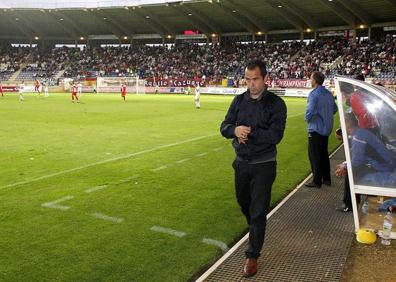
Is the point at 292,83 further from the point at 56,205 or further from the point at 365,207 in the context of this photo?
the point at 56,205

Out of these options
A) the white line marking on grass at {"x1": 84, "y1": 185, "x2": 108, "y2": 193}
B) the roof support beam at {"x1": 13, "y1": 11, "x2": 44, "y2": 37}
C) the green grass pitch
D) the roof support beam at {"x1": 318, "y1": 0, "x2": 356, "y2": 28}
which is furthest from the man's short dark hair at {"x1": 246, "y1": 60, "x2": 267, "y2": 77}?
the roof support beam at {"x1": 13, "y1": 11, "x2": 44, "y2": 37}

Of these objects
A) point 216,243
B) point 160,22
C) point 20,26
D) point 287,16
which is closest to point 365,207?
point 216,243

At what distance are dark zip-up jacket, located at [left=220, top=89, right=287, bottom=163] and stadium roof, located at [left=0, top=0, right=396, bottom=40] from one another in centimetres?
4527

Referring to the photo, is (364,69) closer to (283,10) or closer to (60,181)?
(283,10)

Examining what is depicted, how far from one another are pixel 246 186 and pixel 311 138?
3.92 metres

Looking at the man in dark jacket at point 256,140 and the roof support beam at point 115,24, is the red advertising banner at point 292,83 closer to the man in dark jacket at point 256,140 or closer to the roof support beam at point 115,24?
the roof support beam at point 115,24

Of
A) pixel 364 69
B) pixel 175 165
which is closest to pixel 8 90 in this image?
pixel 364 69

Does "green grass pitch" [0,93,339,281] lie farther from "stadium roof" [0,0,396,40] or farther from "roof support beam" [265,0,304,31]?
"stadium roof" [0,0,396,40]

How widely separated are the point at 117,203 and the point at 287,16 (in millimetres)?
50559

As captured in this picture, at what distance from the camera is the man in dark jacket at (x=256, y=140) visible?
4379 millimetres

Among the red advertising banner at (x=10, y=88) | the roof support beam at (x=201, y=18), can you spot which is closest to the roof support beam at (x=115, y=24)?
the roof support beam at (x=201, y=18)

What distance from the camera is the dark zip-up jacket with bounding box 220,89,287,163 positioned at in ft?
14.4

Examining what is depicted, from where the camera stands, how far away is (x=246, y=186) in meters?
4.61

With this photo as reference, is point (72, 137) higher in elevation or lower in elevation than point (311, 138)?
lower
